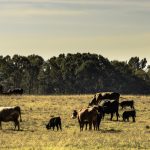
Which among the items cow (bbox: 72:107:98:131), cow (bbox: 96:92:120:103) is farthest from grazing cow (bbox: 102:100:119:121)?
cow (bbox: 72:107:98:131)

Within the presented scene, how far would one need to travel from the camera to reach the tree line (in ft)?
447

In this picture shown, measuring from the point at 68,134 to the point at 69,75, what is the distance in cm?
10350

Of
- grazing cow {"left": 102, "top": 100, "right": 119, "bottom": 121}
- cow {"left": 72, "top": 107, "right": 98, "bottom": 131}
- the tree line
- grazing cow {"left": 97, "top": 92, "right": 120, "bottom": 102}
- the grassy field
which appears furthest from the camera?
the tree line

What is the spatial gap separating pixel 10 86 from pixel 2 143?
116600 mm

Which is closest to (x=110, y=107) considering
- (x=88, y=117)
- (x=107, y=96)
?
(x=88, y=117)

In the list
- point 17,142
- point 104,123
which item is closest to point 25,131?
point 17,142

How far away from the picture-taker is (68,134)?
1258 inches

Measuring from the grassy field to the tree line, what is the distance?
3288 inches

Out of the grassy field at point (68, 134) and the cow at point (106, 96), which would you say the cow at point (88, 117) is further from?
the cow at point (106, 96)

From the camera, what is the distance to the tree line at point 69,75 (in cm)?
13625

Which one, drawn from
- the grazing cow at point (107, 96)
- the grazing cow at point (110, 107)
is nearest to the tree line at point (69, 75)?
the grazing cow at point (107, 96)

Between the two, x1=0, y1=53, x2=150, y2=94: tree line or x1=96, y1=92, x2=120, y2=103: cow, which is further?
x1=0, y1=53, x2=150, y2=94: tree line

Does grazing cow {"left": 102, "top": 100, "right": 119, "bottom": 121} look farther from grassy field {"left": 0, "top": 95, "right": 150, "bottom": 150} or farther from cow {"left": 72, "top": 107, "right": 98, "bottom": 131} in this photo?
cow {"left": 72, "top": 107, "right": 98, "bottom": 131}

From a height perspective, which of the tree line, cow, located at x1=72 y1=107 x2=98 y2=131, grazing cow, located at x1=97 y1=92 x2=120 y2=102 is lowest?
cow, located at x1=72 y1=107 x2=98 y2=131
